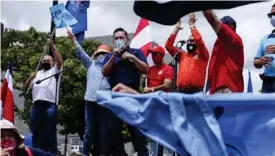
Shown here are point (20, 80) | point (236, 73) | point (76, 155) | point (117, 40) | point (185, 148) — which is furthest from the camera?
point (20, 80)

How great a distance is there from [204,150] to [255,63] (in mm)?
2874

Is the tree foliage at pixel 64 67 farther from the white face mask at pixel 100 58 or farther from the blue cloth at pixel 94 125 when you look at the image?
the blue cloth at pixel 94 125

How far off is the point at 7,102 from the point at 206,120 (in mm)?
3803

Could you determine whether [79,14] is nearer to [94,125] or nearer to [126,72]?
[94,125]

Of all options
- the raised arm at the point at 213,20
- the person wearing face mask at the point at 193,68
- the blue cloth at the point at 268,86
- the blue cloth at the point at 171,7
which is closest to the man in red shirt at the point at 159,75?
the person wearing face mask at the point at 193,68

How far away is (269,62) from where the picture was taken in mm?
5602

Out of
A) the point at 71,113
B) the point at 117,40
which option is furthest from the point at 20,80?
the point at 117,40

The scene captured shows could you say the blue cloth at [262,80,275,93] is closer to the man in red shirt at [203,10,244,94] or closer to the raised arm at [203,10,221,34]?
the man in red shirt at [203,10,244,94]

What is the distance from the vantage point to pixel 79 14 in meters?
8.20

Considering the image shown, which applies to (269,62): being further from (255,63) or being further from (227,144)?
(227,144)

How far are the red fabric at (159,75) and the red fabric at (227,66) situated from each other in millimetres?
1802

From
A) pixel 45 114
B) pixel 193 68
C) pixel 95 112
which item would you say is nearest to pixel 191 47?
pixel 193 68

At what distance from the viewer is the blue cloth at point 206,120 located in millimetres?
3016

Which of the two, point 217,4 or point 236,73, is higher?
point 217,4
